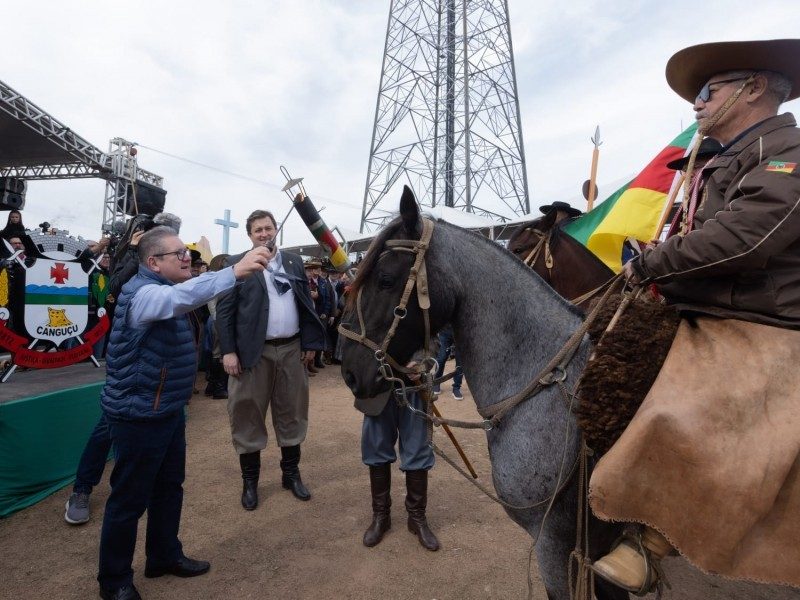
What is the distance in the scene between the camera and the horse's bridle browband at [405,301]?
190cm

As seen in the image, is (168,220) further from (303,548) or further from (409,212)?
(303,548)

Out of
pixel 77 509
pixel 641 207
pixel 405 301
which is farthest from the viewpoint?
pixel 641 207

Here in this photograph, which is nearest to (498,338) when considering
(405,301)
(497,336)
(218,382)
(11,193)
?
(497,336)

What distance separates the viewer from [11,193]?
10.2m

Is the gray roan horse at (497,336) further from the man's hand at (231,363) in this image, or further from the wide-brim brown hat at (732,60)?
the man's hand at (231,363)

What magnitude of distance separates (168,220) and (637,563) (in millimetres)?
3529

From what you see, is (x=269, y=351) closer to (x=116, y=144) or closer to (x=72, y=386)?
(x=72, y=386)

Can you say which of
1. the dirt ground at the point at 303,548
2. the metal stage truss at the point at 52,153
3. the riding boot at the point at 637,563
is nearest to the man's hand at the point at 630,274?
the riding boot at the point at 637,563

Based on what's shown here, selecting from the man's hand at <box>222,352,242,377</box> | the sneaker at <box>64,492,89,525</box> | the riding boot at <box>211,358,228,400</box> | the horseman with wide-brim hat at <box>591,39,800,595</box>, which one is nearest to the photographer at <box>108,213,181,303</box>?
the man's hand at <box>222,352,242,377</box>

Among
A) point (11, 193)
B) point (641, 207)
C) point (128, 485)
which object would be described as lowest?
point (128, 485)

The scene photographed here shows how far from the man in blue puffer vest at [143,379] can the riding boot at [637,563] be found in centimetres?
204

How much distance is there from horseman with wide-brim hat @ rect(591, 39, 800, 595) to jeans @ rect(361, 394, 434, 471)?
1868 mm

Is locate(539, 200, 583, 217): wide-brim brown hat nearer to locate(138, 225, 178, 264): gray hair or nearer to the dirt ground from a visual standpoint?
the dirt ground

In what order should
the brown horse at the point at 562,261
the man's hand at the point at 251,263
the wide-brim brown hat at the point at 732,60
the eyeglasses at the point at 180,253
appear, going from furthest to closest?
the brown horse at the point at 562,261 < the eyeglasses at the point at 180,253 < the man's hand at the point at 251,263 < the wide-brim brown hat at the point at 732,60
